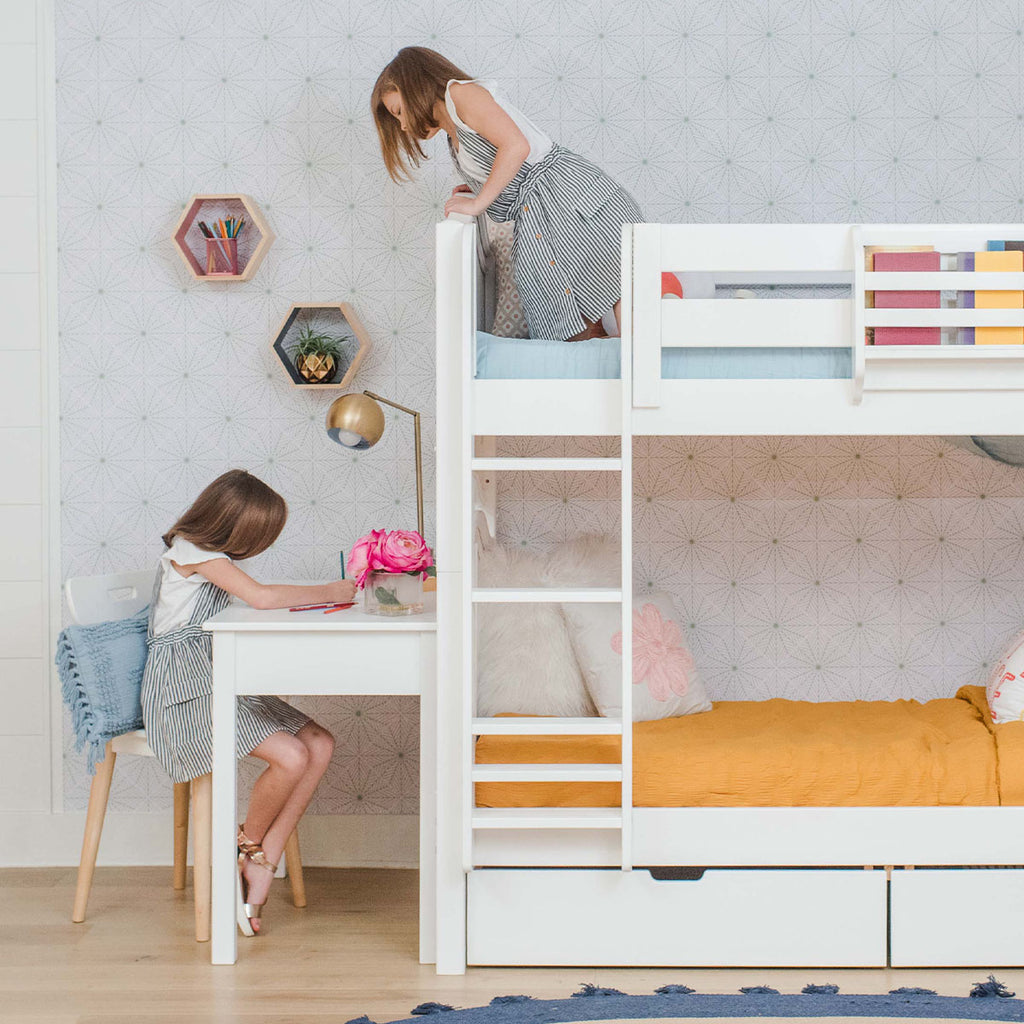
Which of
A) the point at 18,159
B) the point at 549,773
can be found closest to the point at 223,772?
the point at 549,773

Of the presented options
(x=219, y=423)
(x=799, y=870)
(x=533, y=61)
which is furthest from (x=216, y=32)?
(x=799, y=870)

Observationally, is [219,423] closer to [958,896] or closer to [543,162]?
[543,162]

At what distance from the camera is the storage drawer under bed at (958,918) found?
2.14m

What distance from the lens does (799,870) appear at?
2.17 m

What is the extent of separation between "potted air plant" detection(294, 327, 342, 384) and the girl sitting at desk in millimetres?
480

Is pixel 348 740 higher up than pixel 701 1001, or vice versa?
pixel 348 740

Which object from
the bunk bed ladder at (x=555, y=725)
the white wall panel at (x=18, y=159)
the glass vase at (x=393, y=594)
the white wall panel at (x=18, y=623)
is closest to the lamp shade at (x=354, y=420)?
the glass vase at (x=393, y=594)

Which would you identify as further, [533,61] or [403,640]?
[533,61]

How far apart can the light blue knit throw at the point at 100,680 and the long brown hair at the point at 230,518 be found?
276 millimetres

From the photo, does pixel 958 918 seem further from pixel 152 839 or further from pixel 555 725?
pixel 152 839

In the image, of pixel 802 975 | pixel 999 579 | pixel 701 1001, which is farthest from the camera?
pixel 999 579

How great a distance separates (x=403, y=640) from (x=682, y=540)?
3.40ft

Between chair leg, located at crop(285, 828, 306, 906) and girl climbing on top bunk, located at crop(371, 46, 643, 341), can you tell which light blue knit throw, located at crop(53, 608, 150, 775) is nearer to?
chair leg, located at crop(285, 828, 306, 906)

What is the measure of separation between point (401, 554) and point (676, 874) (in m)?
0.88
